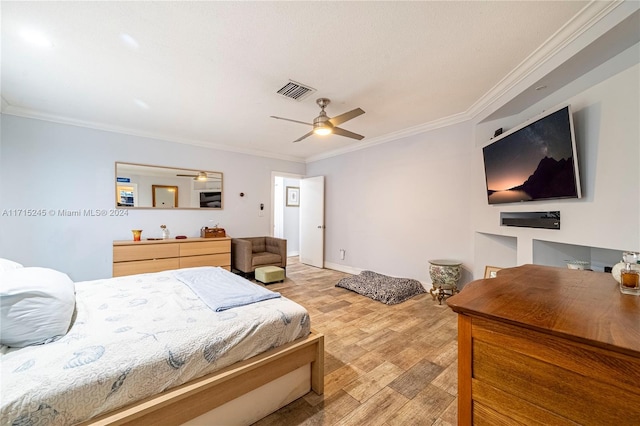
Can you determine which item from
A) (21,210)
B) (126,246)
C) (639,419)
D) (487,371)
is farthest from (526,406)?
(21,210)

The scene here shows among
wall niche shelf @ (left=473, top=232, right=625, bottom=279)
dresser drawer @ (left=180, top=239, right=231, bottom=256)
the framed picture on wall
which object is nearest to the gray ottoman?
dresser drawer @ (left=180, top=239, right=231, bottom=256)

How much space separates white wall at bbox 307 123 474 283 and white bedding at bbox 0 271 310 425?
9.23 feet

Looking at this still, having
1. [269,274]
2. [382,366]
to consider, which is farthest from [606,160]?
[269,274]

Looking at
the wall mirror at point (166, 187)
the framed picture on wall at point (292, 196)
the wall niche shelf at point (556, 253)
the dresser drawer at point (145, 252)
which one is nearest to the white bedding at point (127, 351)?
the dresser drawer at point (145, 252)

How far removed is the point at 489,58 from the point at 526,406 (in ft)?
8.50

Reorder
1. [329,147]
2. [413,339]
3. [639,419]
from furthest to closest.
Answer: [329,147] < [413,339] < [639,419]

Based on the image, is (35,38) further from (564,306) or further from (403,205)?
(403,205)

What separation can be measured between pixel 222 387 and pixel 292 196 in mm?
6177

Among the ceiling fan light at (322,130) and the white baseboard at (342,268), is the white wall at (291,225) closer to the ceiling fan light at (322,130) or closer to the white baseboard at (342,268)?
the white baseboard at (342,268)

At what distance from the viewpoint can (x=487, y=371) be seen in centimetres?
84

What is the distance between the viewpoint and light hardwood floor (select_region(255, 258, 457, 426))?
160 centimetres

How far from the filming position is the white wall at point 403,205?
3.60 m

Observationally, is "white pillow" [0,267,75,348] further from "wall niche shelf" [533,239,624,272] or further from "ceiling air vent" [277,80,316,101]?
"wall niche shelf" [533,239,624,272]

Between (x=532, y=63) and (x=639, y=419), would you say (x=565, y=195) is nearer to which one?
(x=532, y=63)
